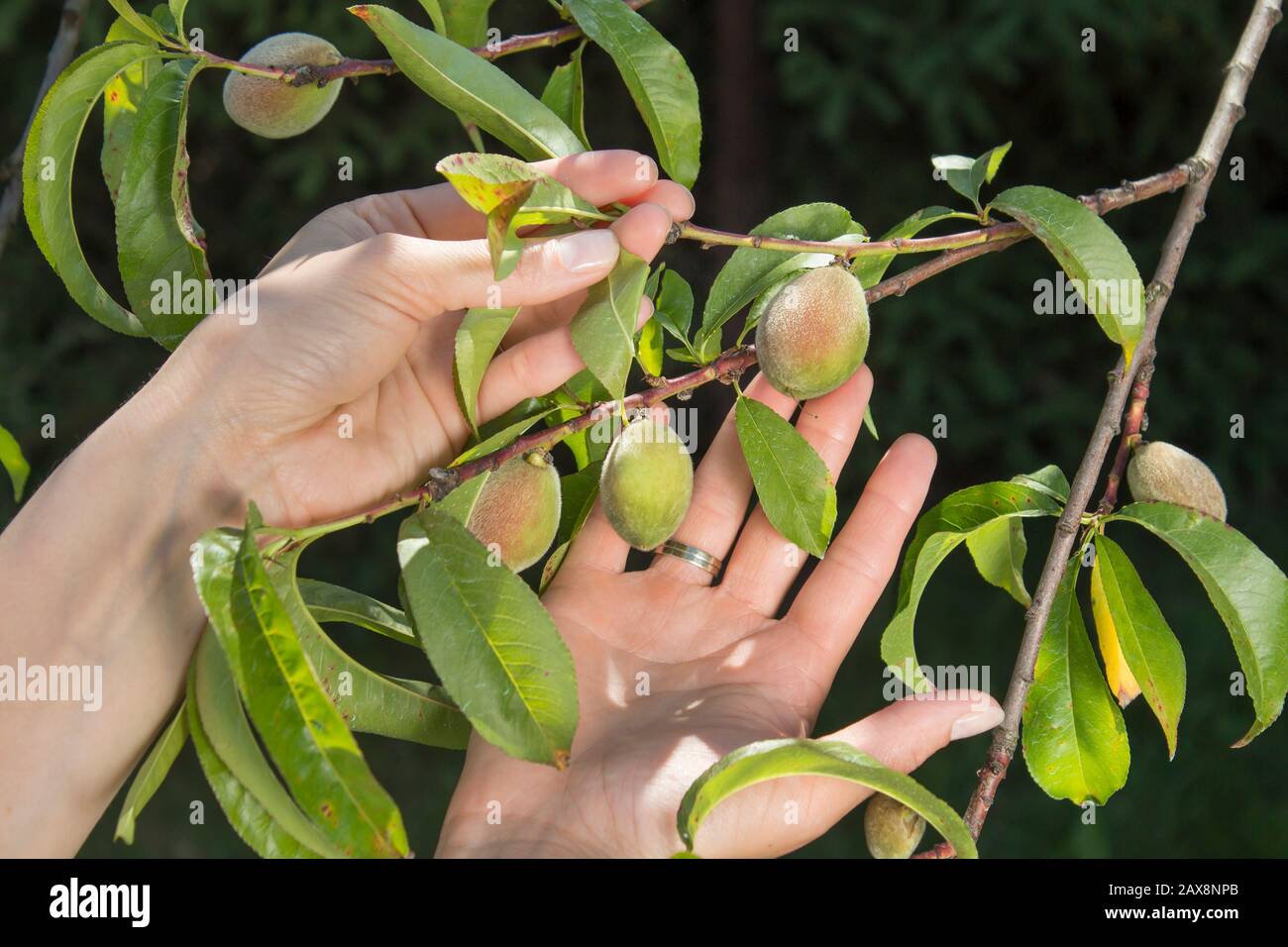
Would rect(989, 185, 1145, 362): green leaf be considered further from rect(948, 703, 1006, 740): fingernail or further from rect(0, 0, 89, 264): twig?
rect(0, 0, 89, 264): twig

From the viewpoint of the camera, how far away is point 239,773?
0.71 metres

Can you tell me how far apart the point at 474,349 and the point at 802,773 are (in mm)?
364

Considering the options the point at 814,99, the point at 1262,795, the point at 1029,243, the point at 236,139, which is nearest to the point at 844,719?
the point at 1262,795

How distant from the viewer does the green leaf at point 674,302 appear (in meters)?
0.94

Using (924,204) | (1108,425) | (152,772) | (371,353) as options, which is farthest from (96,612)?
(924,204)

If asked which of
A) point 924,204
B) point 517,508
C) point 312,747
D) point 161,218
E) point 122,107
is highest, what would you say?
point 924,204

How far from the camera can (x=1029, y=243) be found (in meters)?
2.65

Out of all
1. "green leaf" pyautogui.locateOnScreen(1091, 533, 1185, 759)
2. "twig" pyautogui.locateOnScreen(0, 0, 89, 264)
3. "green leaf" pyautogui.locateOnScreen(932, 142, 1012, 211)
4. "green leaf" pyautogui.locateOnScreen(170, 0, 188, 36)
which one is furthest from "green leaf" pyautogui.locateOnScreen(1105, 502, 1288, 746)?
"twig" pyautogui.locateOnScreen(0, 0, 89, 264)

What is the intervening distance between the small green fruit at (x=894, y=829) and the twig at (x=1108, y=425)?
44mm

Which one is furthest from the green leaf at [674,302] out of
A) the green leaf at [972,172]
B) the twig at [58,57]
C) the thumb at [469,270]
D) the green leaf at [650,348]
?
the twig at [58,57]

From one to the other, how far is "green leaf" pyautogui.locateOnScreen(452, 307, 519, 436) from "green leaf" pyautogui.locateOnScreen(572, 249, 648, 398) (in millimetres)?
58

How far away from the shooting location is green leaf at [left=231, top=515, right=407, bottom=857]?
0.64 m

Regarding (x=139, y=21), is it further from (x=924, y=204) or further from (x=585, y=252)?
(x=924, y=204)

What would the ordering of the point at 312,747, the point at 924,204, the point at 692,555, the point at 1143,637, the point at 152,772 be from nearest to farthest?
the point at 312,747 → the point at 152,772 → the point at 1143,637 → the point at 692,555 → the point at 924,204
